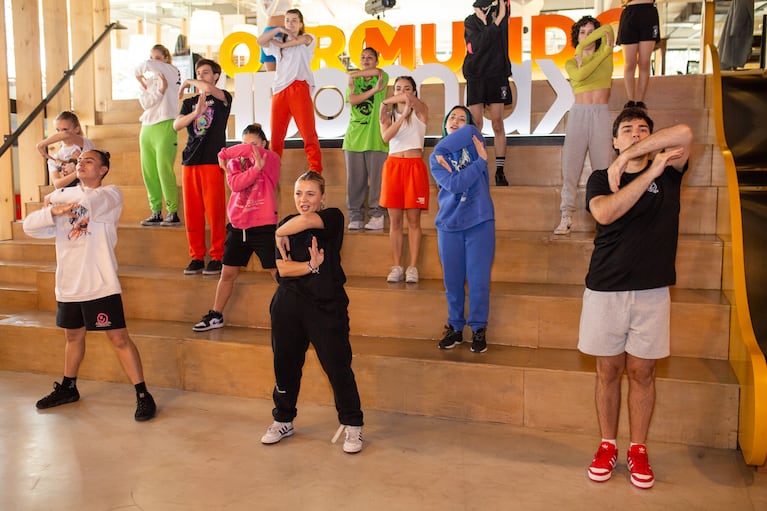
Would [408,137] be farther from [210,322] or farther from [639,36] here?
[639,36]

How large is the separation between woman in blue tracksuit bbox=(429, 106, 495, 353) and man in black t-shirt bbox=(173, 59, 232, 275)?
2.02 meters

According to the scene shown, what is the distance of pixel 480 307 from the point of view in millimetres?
4426

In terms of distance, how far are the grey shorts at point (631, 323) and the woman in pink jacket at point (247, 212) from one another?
2.40 metres

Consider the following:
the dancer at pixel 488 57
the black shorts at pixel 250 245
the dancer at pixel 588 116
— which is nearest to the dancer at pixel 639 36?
the dancer at pixel 588 116

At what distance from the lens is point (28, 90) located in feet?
24.2

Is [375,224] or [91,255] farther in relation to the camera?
[375,224]

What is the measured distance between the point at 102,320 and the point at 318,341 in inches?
59.1

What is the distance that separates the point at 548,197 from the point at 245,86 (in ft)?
12.1

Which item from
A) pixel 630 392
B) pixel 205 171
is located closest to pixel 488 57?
pixel 205 171

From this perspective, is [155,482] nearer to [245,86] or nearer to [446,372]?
[446,372]

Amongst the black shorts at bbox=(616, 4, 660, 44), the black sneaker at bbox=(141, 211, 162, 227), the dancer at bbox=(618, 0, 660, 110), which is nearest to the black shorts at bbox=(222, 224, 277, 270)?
the black sneaker at bbox=(141, 211, 162, 227)

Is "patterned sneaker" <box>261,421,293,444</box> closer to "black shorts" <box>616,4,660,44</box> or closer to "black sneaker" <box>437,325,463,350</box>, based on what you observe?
"black sneaker" <box>437,325,463,350</box>

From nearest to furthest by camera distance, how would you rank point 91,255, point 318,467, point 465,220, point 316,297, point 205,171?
1. point 318,467
2. point 316,297
3. point 91,255
4. point 465,220
5. point 205,171

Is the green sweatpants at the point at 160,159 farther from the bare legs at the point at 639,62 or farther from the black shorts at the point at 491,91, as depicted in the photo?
the bare legs at the point at 639,62
